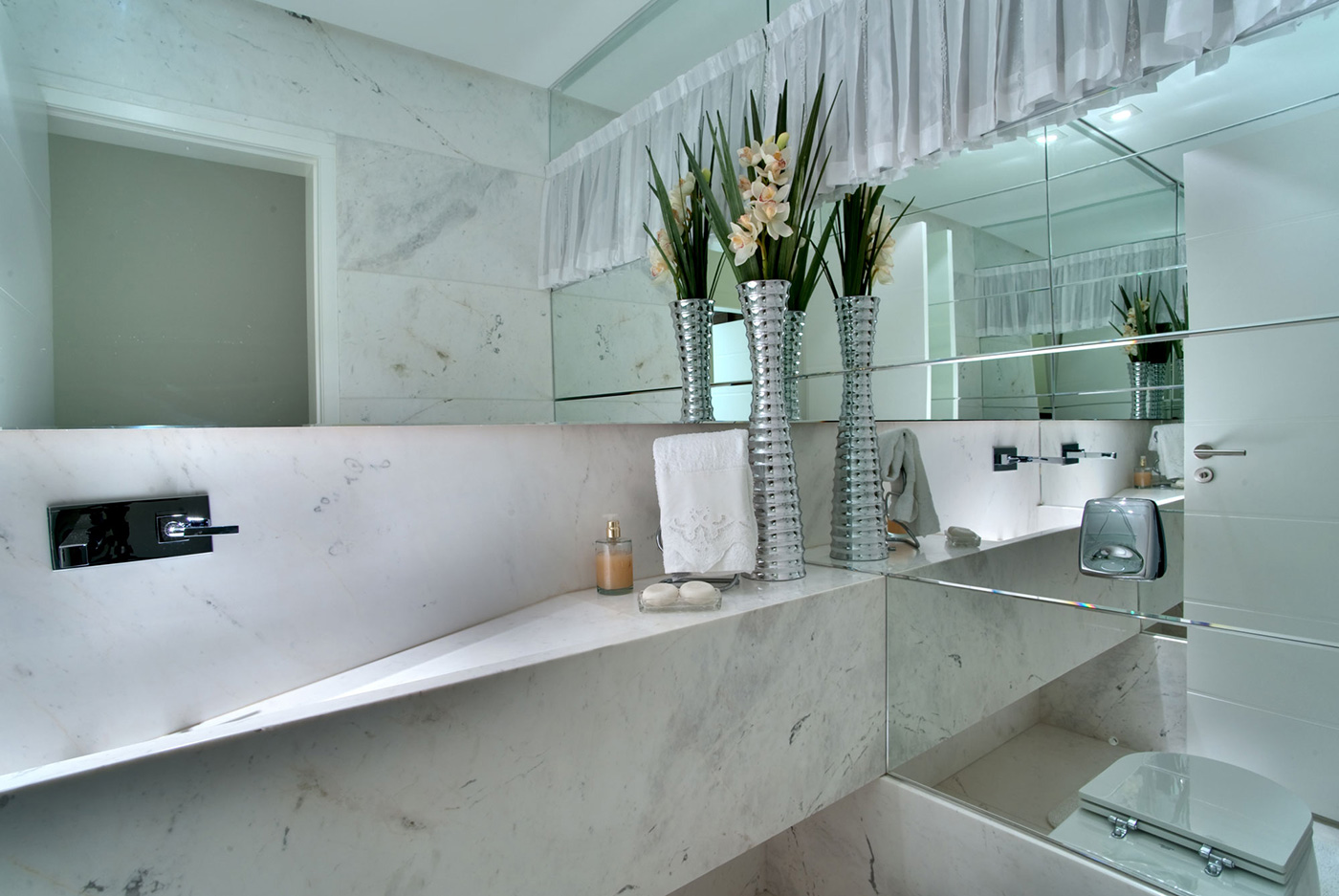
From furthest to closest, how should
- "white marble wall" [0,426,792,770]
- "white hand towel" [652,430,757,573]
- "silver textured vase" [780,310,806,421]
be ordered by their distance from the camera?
"silver textured vase" [780,310,806,421]
"white hand towel" [652,430,757,573]
"white marble wall" [0,426,792,770]

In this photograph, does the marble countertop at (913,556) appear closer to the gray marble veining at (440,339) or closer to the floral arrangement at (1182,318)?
the floral arrangement at (1182,318)

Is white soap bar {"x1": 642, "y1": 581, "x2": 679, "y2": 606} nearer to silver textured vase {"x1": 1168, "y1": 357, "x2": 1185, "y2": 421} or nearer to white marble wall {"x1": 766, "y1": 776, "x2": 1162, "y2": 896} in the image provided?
white marble wall {"x1": 766, "y1": 776, "x2": 1162, "y2": 896}

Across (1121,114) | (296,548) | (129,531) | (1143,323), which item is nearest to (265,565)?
(296,548)

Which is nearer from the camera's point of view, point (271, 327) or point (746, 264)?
point (271, 327)

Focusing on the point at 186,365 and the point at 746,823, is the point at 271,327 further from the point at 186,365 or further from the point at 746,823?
the point at 746,823

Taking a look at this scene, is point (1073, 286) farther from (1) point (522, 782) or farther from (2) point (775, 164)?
(1) point (522, 782)

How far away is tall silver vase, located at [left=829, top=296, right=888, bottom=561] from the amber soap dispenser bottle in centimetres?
47

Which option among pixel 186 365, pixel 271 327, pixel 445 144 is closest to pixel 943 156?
pixel 445 144

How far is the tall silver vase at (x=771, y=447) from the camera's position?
4.25 feet

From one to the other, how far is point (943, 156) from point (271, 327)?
1.18m

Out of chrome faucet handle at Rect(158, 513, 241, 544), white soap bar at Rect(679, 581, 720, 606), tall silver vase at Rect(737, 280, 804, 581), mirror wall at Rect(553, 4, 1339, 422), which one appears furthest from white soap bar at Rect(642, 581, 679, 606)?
chrome faucet handle at Rect(158, 513, 241, 544)

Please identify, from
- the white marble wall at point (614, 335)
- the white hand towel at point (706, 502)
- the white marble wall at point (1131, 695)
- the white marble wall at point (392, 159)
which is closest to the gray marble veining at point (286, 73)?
the white marble wall at point (392, 159)

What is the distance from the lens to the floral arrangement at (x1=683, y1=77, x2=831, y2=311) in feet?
4.07

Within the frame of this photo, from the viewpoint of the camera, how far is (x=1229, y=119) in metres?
0.95
